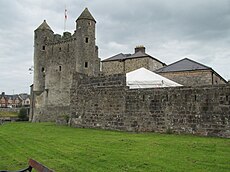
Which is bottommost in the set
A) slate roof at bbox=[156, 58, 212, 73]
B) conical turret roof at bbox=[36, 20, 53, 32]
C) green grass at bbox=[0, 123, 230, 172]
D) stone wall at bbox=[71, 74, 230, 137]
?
green grass at bbox=[0, 123, 230, 172]

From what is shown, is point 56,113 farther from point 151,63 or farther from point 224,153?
point 224,153

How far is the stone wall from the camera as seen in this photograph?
12195mm

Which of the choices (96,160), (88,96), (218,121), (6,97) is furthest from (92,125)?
(6,97)

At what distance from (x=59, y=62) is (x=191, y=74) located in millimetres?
19572

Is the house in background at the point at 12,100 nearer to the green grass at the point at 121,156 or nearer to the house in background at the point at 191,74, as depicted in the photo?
the house in background at the point at 191,74

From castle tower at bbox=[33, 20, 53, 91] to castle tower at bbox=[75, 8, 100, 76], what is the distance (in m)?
6.61

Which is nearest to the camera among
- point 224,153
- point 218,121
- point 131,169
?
point 131,169

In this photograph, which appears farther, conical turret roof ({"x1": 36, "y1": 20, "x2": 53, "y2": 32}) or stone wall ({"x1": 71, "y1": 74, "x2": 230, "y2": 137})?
conical turret roof ({"x1": 36, "y1": 20, "x2": 53, "y2": 32})

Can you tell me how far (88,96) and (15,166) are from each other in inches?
426

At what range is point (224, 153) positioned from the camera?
7.73 meters

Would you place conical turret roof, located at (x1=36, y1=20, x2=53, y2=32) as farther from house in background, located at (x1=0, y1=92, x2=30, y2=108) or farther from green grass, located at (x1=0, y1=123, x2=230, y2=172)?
house in background, located at (x1=0, y1=92, x2=30, y2=108)

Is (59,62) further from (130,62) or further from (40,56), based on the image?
(130,62)

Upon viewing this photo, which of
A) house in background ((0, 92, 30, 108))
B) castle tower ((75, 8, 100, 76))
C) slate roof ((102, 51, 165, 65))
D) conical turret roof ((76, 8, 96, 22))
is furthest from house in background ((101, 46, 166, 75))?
house in background ((0, 92, 30, 108))

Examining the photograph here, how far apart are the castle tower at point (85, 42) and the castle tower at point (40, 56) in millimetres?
6607
